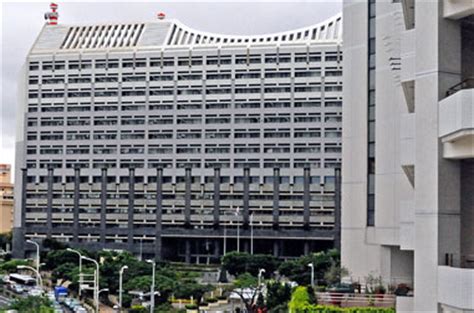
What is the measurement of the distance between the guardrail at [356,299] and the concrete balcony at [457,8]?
1560 centimetres

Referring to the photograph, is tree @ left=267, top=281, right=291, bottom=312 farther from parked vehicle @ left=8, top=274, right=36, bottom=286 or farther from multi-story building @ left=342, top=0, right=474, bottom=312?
parked vehicle @ left=8, top=274, right=36, bottom=286

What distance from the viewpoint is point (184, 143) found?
3789 inches

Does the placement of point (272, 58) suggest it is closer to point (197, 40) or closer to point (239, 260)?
point (197, 40)

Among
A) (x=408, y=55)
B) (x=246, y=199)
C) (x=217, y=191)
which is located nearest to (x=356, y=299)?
(x=408, y=55)

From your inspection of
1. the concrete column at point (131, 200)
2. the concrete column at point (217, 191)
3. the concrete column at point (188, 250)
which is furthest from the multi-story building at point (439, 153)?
the concrete column at point (131, 200)

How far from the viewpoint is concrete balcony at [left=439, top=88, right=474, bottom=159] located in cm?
944

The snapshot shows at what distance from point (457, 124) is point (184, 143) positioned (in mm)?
86997

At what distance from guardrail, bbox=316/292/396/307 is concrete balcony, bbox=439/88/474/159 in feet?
50.5

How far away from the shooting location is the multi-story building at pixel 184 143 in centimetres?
9350

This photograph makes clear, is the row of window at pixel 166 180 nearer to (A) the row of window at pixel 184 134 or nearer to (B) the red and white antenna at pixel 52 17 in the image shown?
(A) the row of window at pixel 184 134

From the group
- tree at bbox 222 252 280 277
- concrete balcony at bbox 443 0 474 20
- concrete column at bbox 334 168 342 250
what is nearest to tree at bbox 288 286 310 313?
concrete balcony at bbox 443 0 474 20

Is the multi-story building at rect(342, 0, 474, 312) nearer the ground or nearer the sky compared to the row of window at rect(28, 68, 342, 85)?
nearer the ground

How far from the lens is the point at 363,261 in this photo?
113ft

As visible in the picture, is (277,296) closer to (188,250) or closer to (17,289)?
(17,289)
